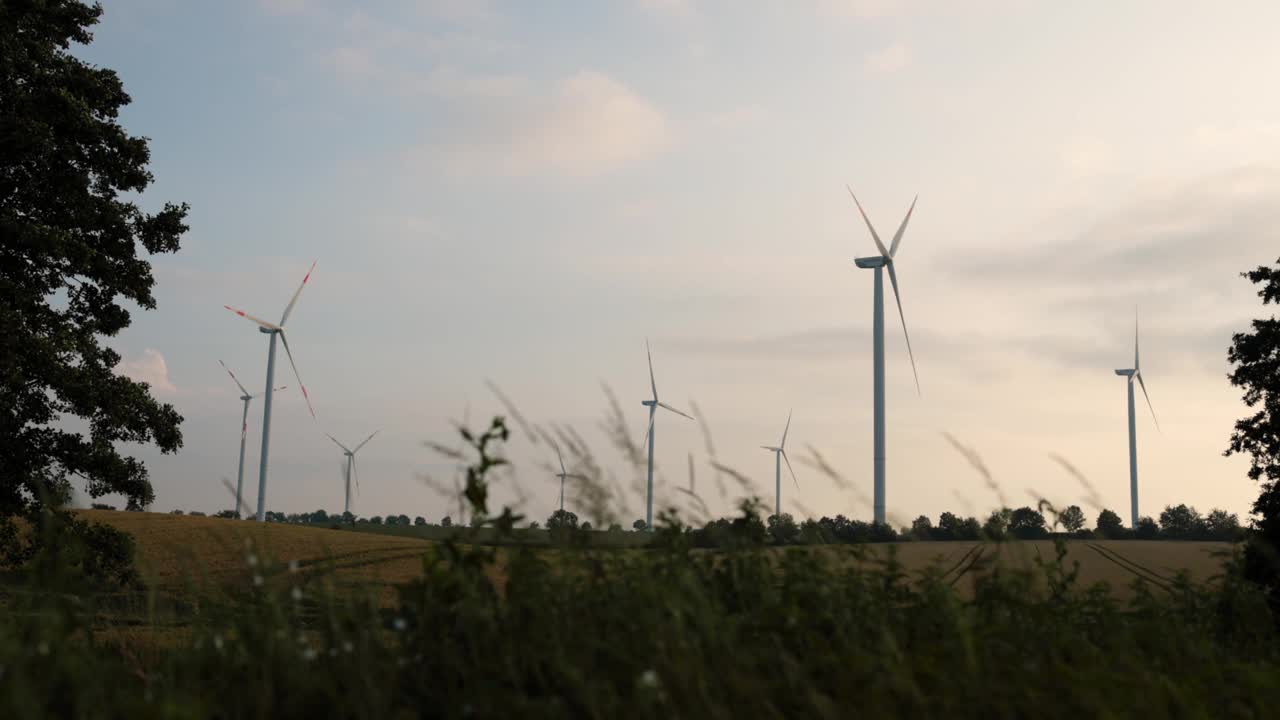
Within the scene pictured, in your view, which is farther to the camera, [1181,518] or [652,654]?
[1181,518]

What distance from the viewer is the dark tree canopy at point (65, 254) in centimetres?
2544

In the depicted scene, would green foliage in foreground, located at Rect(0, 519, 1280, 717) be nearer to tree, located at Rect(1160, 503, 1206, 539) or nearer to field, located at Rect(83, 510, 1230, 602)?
field, located at Rect(83, 510, 1230, 602)

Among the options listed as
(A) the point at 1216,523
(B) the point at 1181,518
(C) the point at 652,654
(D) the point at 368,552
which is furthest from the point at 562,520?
(B) the point at 1181,518

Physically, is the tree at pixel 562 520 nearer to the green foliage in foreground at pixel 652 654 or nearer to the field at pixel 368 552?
the green foliage in foreground at pixel 652 654

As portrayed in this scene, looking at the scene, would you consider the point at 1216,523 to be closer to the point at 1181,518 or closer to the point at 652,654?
the point at 1181,518

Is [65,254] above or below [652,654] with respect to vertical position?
above

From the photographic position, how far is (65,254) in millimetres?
25812

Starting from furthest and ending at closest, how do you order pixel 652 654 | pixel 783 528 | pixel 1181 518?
pixel 1181 518, pixel 783 528, pixel 652 654

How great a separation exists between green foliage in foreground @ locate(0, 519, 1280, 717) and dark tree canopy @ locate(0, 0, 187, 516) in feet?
63.3

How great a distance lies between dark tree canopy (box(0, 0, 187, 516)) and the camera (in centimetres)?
2544

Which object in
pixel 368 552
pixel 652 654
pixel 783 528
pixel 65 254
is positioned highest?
pixel 65 254

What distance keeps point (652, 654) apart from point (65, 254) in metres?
24.1

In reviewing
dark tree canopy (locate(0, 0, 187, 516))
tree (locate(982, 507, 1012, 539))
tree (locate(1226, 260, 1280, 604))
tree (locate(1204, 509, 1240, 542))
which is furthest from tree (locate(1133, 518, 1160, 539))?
tree (locate(982, 507, 1012, 539))

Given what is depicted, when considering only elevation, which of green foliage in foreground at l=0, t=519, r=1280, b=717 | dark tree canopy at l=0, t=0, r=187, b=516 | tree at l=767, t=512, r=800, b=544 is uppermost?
dark tree canopy at l=0, t=0, r=187, b=516
